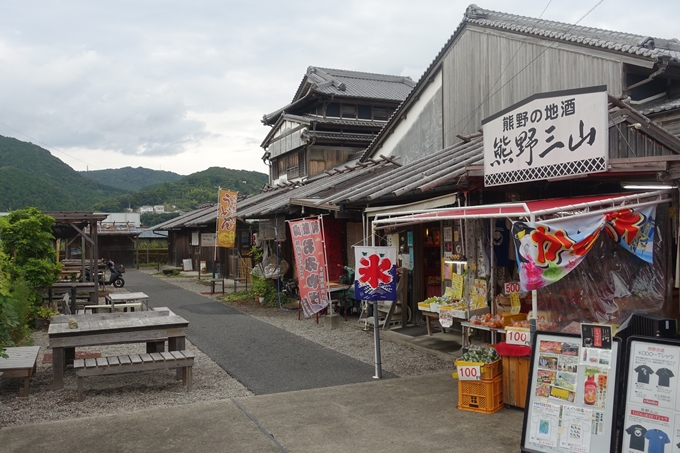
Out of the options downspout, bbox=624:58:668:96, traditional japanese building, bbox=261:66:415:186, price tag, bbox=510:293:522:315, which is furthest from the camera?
Answer: traditional japanese building, bbox=261:66:415:186

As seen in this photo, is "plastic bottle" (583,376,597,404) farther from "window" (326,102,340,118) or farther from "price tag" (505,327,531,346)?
"window" (326,102,340,118)

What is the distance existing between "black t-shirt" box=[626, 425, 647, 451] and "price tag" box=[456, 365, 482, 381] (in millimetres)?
1870

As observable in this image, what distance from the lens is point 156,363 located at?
7.26 m

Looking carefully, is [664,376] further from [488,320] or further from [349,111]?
[349,111]

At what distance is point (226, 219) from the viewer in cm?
1978

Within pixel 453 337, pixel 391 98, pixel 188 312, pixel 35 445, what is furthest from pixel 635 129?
pixel 391 98

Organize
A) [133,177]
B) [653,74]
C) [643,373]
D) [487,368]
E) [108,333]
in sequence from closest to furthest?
[643,373]
[487,368]
[108,333]
[653,74]
[133,177]

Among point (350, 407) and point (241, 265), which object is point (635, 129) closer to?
point (350, 407)

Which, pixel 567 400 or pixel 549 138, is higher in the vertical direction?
pixel 549 138

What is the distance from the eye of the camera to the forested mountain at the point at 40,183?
47875mm

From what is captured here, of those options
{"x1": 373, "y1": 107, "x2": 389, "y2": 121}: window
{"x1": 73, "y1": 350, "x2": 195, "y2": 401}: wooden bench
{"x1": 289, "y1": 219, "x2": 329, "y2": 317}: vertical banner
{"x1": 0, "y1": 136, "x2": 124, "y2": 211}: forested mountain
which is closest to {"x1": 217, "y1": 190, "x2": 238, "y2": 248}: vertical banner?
{"x1": 289, "y1": 219, "x2": 329, "y2": 317}: vertical banner

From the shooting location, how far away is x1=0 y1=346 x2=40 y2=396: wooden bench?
686cm

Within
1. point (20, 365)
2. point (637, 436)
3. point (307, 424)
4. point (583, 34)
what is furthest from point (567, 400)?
point (583, 34)

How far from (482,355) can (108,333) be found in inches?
195
